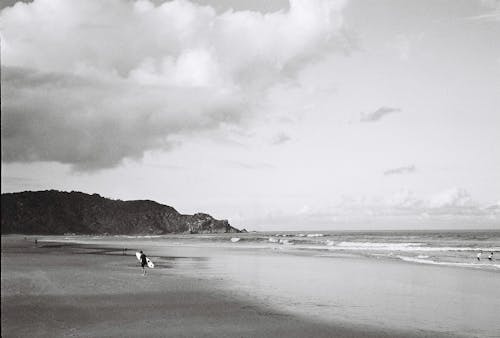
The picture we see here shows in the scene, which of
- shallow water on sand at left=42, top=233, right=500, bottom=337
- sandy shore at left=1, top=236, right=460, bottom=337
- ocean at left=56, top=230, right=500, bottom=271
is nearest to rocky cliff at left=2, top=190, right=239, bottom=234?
ocean at left=56, top=230, right=500, bottom=271

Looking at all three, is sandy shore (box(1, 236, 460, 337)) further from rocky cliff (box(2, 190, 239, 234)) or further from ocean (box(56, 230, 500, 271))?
rocky cliff (box(2, 190, 239, 234))

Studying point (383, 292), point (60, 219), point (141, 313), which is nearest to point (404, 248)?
point (383, 292)

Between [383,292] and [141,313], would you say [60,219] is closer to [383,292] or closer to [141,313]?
[383,292]

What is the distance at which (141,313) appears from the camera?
14.1 meters

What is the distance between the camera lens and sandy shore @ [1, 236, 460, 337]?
11844mm

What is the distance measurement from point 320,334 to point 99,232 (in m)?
186

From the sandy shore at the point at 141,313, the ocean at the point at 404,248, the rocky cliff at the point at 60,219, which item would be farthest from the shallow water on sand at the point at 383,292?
the rocky cliff at the point at 60,219

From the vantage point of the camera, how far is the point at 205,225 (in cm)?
19912

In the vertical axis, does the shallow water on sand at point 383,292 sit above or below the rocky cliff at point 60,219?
below

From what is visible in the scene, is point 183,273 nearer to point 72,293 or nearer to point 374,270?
point 72,293

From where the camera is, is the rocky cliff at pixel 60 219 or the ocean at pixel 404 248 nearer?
the ocean at pixel 404 248

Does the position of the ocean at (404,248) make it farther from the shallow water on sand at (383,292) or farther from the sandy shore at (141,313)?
the sandy shore at (141,313)

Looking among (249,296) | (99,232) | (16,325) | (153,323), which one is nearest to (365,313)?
(249,296)

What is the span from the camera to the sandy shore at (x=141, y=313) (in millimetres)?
11844
